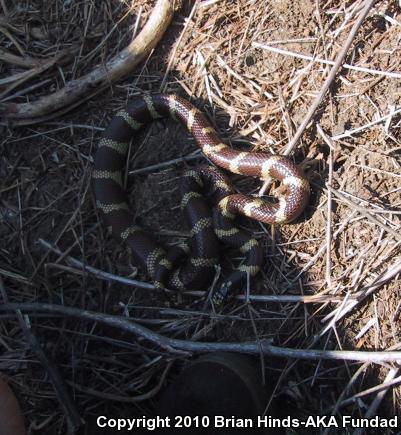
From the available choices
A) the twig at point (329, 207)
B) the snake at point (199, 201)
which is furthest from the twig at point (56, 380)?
the twig at point (329, 207)

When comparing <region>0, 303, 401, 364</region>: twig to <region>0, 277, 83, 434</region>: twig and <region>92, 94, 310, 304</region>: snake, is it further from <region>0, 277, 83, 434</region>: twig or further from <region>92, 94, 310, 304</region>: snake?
<region>92, 94, 310, 304</region>: snake

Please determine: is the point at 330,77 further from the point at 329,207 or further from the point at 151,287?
the point at 151,287

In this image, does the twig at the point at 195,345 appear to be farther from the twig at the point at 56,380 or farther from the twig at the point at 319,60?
the twig at the point at 319,60

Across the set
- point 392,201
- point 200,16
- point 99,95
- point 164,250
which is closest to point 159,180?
point 164,250

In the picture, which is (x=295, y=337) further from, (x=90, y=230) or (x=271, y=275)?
(x=90, y=230)

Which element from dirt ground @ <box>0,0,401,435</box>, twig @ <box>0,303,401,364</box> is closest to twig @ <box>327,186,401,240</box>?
dirt ground @ <box>0,0,401,435</box>

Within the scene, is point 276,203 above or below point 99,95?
below
